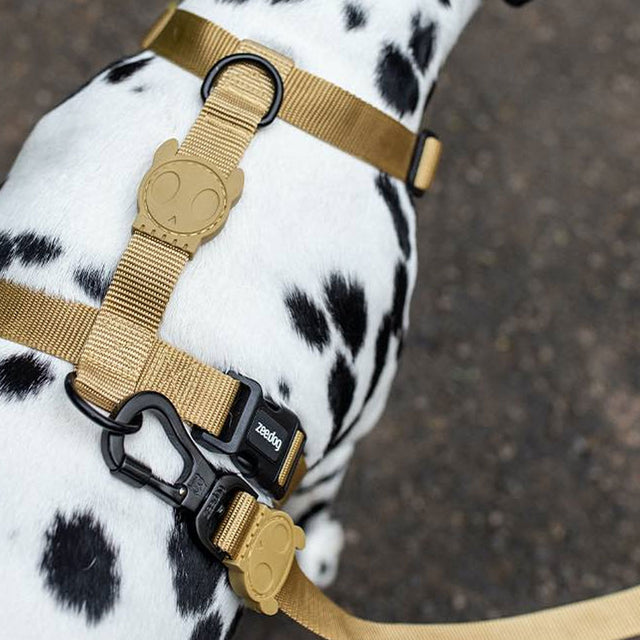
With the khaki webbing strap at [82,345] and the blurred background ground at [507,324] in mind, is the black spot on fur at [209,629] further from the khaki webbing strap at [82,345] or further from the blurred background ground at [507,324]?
the blurred background ground at [507,324]

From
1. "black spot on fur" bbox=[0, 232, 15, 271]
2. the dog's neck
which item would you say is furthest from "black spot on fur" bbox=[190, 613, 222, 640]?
the dog's neck

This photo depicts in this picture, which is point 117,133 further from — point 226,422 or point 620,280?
point 620,280

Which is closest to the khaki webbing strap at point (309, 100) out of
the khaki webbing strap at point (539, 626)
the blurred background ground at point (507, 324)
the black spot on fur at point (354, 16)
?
the black spot on fur at point (354, 16)

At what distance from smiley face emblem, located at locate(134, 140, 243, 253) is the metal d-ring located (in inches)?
8.9

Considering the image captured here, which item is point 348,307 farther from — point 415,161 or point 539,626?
point 539,626

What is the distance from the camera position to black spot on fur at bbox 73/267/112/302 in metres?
1.12

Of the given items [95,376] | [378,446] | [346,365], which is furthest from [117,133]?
[378,446]

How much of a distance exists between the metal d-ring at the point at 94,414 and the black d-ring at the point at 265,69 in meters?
0.46

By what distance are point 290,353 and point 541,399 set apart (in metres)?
1.34

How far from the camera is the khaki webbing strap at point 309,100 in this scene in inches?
49.6

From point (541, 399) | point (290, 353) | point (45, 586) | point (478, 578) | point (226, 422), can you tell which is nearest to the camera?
point (45, 586)

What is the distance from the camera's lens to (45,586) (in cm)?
99

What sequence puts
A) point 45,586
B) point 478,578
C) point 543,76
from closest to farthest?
point 45,586
point 478,578
point 543,76

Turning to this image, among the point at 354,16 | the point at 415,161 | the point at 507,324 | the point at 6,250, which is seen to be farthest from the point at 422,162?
the point at 507,324
